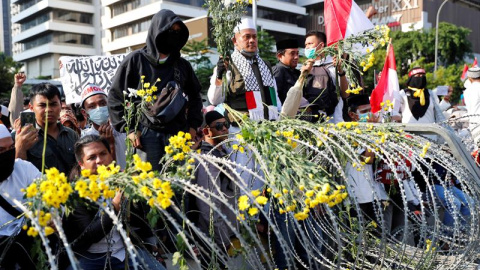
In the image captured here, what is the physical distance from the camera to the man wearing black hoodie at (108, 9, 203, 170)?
3971 millimetres

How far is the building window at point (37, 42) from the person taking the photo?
66.8 metres

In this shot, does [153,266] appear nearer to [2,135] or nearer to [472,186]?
[2,135]

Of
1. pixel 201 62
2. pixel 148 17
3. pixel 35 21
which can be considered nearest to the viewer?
pixel 201 62

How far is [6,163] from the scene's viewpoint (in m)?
3.10

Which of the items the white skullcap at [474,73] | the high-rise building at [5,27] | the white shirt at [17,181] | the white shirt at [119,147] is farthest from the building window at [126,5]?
the high-rise building at [5,27]

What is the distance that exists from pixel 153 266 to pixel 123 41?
59.0m

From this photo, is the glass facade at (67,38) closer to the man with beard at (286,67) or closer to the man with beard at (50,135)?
the man with beard at (286,67)

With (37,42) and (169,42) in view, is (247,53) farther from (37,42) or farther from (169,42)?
(37,42)

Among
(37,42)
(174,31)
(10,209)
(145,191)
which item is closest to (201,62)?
(174,31)

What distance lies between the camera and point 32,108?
14.0 ft

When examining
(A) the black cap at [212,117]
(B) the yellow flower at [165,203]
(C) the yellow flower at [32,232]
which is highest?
(A) the black cap at [212,117]

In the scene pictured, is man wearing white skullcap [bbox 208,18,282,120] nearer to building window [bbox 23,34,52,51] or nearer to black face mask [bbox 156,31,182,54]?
black face mask [bbox 156,31,182,54]

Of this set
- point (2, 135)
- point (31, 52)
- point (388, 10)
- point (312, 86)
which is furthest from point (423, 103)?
point (31, 52)

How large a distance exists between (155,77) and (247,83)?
0.89 m
